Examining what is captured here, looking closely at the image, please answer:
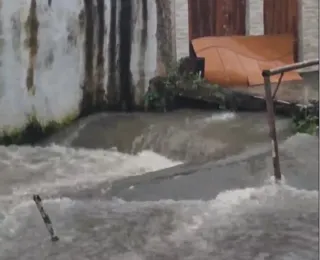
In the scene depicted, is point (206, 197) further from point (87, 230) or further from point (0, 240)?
point (0, 240)

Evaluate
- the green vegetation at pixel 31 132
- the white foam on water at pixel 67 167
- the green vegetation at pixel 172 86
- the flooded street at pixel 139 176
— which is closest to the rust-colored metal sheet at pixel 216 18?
the flooded street at pixel 139 176

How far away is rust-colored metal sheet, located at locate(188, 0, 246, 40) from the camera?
1030 cm

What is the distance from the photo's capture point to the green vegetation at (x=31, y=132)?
9570 mm

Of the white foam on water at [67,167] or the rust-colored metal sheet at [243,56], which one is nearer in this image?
the white foam on water at [67,167]

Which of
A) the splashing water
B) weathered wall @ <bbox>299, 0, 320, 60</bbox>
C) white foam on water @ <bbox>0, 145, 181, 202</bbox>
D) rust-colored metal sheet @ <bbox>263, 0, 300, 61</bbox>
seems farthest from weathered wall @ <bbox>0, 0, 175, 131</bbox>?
the splashing water

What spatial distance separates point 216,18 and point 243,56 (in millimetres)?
716

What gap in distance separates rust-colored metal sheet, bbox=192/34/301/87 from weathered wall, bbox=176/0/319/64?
0.17 metres

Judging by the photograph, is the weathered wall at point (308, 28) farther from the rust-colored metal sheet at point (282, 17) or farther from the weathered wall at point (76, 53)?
the weathered wall at point (76, 53)

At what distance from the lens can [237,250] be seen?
15.8 feet

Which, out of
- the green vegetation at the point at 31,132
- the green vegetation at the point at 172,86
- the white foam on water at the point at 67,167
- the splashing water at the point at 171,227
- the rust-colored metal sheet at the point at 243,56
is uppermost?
the rust-colored metal sheet at the point at 243,56

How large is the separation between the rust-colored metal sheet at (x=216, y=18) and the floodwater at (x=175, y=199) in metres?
2.19

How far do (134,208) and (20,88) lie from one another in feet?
14.6

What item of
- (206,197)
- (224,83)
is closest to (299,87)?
(224,83)

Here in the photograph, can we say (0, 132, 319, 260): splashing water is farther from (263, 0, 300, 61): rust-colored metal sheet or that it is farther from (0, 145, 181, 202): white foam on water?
(263, 0, 300, 61): rust-colored metal sheet
